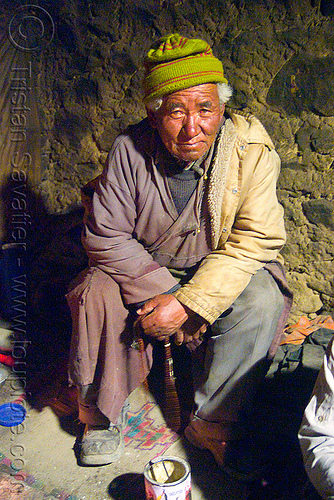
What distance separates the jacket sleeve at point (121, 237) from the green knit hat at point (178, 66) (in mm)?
351

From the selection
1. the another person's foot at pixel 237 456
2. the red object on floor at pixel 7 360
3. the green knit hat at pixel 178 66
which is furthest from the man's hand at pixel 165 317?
the red object on floor at pixel 7 360

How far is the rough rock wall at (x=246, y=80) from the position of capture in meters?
2.37

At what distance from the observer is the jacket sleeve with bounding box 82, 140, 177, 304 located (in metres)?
1.95

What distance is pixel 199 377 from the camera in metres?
2.02

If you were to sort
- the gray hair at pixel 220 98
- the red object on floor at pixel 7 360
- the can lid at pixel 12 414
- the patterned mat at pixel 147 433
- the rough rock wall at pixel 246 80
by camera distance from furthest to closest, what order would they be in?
1. the red object on floor at pixel 7 360
2. the rough rock wall at pixel 246 80
3. the can lid at pixel 12 414
4. the patterned mat at pixel 147 433
5. the gray hair at pixel 220 98

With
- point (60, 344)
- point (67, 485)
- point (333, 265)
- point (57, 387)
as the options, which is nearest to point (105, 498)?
point (67, 485)

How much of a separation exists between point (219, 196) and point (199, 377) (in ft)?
2.66

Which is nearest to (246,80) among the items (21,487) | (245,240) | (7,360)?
(245,240)

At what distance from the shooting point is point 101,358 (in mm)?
1950

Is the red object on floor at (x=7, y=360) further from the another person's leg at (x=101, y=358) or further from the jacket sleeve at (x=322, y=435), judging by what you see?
the jacket sleeve at (x=322, y=435)

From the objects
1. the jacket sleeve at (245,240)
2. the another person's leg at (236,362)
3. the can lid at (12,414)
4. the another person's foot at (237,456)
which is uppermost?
the jacket sleeve at (245,240)

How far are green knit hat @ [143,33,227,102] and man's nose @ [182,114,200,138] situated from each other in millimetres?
119

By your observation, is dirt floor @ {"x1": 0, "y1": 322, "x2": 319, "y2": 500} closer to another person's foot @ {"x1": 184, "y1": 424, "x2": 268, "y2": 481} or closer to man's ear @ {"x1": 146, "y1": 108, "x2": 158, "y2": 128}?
another person's foot @ {"x1": 184, "y1": 424, "x2": 268, "y2": 481}

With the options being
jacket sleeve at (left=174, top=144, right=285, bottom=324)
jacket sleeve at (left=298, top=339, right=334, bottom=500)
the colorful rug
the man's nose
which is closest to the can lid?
the colorful rug
